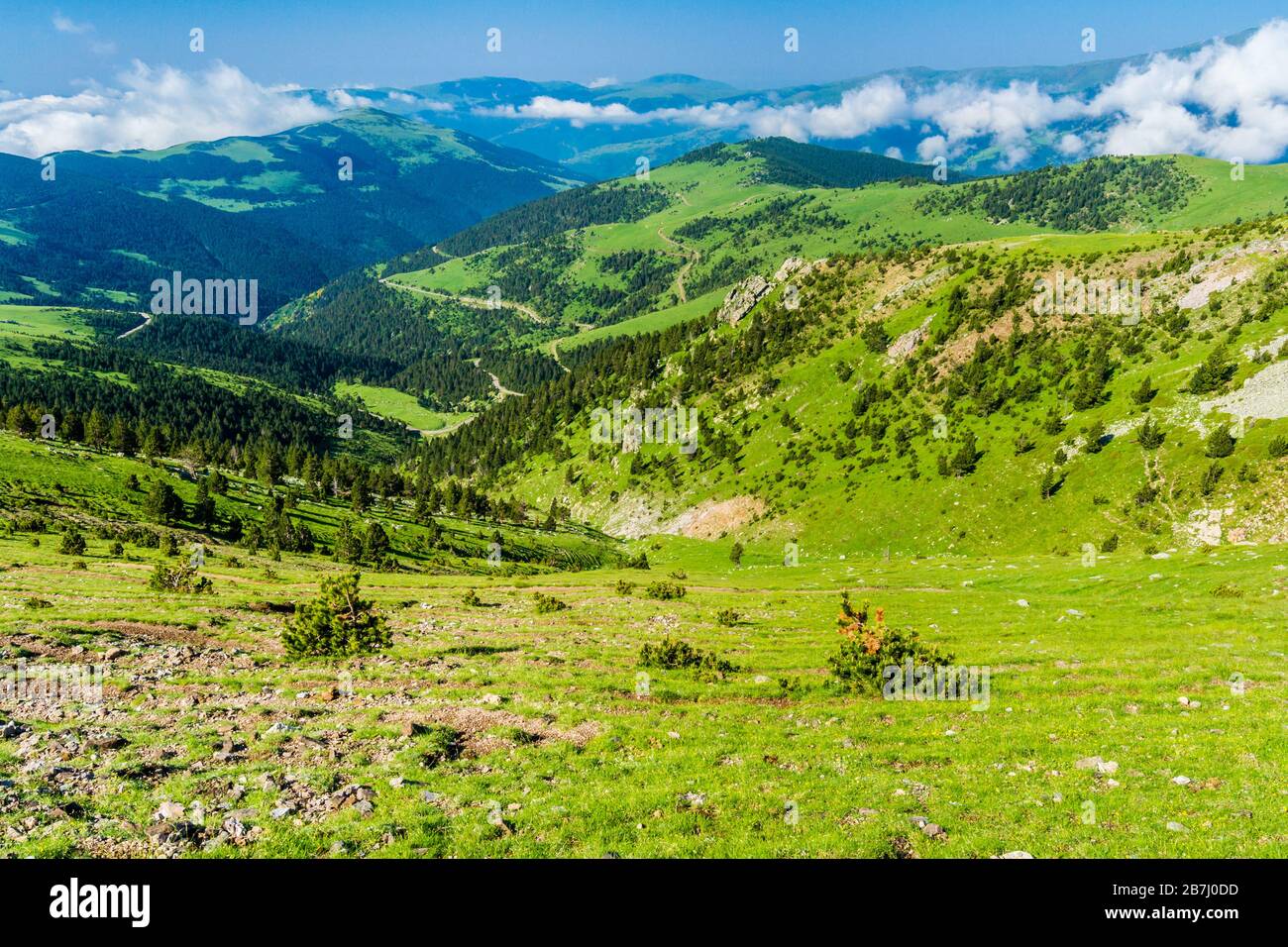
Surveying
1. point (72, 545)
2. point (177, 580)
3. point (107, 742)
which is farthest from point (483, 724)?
point (72, 545)

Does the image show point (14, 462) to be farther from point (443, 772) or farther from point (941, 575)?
point (941, 575)

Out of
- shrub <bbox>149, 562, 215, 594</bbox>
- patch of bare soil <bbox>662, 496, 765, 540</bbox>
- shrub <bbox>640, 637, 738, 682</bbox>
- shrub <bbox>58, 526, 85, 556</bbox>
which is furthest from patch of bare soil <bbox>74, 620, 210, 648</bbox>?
patch of bare soil <bbox>662, 496, 765, 540</bbox>

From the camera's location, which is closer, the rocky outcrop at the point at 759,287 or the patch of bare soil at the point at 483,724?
the patch of bare soil at the point at 483,724

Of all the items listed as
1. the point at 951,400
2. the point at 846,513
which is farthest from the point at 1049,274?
the point at 846,513

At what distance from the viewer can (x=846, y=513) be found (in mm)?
104375

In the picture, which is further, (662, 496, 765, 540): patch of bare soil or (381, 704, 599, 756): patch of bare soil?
(662, 496, 765, 540): patch of bare soil

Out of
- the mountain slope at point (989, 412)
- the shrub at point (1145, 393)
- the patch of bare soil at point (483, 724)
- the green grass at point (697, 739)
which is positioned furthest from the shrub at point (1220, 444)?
the patch of bare soil at point (483, 724)

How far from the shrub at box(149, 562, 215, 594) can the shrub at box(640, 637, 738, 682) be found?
37295 mm

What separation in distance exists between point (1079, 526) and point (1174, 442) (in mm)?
17581

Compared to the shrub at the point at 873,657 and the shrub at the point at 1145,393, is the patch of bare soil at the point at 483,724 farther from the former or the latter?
the shrub at the point at 1145,393

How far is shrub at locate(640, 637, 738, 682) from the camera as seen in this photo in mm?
30000

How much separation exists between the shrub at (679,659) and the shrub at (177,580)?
122 ft

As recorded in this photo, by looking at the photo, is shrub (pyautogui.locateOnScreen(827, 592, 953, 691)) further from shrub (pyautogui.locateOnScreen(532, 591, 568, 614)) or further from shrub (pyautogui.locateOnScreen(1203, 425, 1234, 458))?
shrub (pyautogui.locateOnScreen(1203, 425, 1234, 458))

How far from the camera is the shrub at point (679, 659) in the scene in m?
30.0
